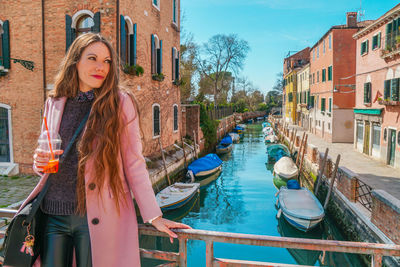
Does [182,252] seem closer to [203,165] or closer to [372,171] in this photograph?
[372,171]

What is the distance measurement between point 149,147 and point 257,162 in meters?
11.3

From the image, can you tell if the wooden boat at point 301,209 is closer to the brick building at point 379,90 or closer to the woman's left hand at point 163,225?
the brick building at point 379,90

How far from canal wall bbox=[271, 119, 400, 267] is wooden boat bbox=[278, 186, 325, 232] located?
684 millimetres

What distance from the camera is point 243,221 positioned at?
10602mm

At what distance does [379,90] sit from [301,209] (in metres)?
8.71

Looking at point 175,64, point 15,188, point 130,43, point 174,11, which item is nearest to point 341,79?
point 175,64

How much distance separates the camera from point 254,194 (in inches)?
550

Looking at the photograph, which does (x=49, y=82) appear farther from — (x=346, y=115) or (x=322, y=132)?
(x=322, y=132)

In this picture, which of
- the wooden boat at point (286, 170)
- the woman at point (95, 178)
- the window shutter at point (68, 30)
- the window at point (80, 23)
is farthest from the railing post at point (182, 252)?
the wooden boat at point (286, 170)

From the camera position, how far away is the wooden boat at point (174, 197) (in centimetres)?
1041

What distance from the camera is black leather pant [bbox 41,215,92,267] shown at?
1.58 m

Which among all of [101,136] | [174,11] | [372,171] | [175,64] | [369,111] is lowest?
[372,171]

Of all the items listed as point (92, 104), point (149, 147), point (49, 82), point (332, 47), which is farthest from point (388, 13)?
point (92, 104)

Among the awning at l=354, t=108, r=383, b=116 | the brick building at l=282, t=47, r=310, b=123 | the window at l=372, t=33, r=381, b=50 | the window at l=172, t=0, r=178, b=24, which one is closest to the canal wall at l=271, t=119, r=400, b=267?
the awning at l=354, t=108, r=383, b=116
